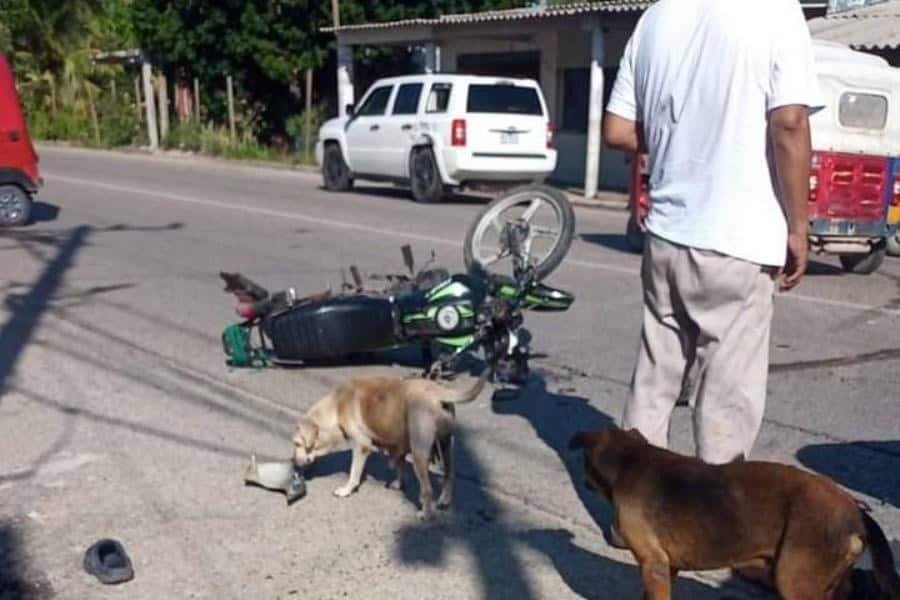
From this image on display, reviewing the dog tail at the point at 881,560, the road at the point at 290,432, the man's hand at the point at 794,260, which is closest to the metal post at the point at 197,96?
the road at the point at 290,432

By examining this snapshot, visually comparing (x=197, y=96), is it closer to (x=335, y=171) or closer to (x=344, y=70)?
(x=344, y=70)

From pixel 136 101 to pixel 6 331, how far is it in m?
30.5

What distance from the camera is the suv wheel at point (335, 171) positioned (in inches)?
812

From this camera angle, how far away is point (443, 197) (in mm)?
19156

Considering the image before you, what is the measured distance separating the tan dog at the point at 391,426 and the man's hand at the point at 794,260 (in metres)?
1.28

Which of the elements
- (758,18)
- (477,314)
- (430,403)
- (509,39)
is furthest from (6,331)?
(509,39)

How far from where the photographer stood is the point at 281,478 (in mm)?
4812

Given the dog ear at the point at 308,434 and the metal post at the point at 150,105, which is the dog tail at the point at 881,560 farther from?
the metal post at the point at 150,105

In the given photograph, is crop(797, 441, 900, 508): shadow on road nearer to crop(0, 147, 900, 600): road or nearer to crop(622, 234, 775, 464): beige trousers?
crop(0, 147, 900, 600): road

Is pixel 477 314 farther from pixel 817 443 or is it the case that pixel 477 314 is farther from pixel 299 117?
pixel 299 117

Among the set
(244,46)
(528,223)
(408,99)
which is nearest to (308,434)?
(528,223)

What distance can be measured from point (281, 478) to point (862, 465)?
260cm

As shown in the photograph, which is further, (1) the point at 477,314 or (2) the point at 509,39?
(2) the point at 509,39

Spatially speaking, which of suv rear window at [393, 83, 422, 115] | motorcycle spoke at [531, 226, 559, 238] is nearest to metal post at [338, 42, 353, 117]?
suv rear window at [393, 83, 422, 115]
